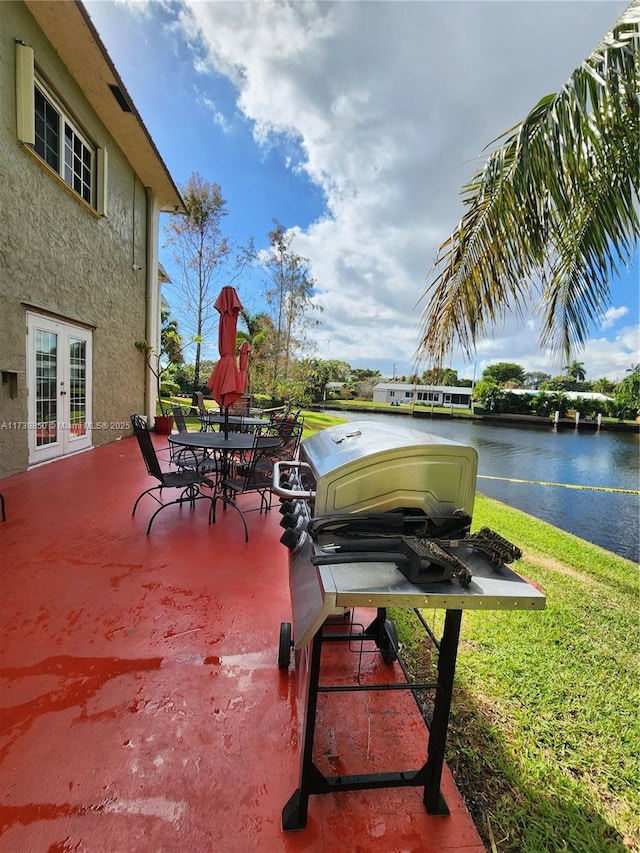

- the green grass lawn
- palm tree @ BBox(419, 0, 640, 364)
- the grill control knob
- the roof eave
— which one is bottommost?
the green grass lawn

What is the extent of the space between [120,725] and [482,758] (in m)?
1.67

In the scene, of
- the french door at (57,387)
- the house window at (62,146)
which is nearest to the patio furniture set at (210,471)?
the french door at (57,387)

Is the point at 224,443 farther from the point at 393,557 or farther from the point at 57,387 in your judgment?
the point at 57,387

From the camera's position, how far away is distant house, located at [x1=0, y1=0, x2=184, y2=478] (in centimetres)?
510

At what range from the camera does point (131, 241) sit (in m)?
8.95

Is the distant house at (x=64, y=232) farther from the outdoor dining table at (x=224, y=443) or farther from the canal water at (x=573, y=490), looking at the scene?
the canal water at (x=573, y=490)

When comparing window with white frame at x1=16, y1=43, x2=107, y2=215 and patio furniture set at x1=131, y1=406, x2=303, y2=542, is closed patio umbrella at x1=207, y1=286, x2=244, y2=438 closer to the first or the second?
patio furniture set at x1=131, y1=406, x2=303, y2=542

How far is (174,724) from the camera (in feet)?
5.59

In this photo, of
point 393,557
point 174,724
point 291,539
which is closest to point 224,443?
point 174,724

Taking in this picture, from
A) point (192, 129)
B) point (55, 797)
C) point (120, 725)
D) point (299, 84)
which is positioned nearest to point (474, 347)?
point (120, 725)

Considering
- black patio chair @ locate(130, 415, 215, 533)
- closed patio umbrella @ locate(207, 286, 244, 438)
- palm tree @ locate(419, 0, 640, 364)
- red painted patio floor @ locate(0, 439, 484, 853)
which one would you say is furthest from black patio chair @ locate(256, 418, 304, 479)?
palm tree @ locate(419, 0, 640, 364)

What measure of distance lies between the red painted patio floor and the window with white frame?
6041 millimetres

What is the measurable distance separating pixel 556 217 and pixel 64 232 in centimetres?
730

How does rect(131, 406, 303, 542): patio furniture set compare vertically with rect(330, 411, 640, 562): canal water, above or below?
above
